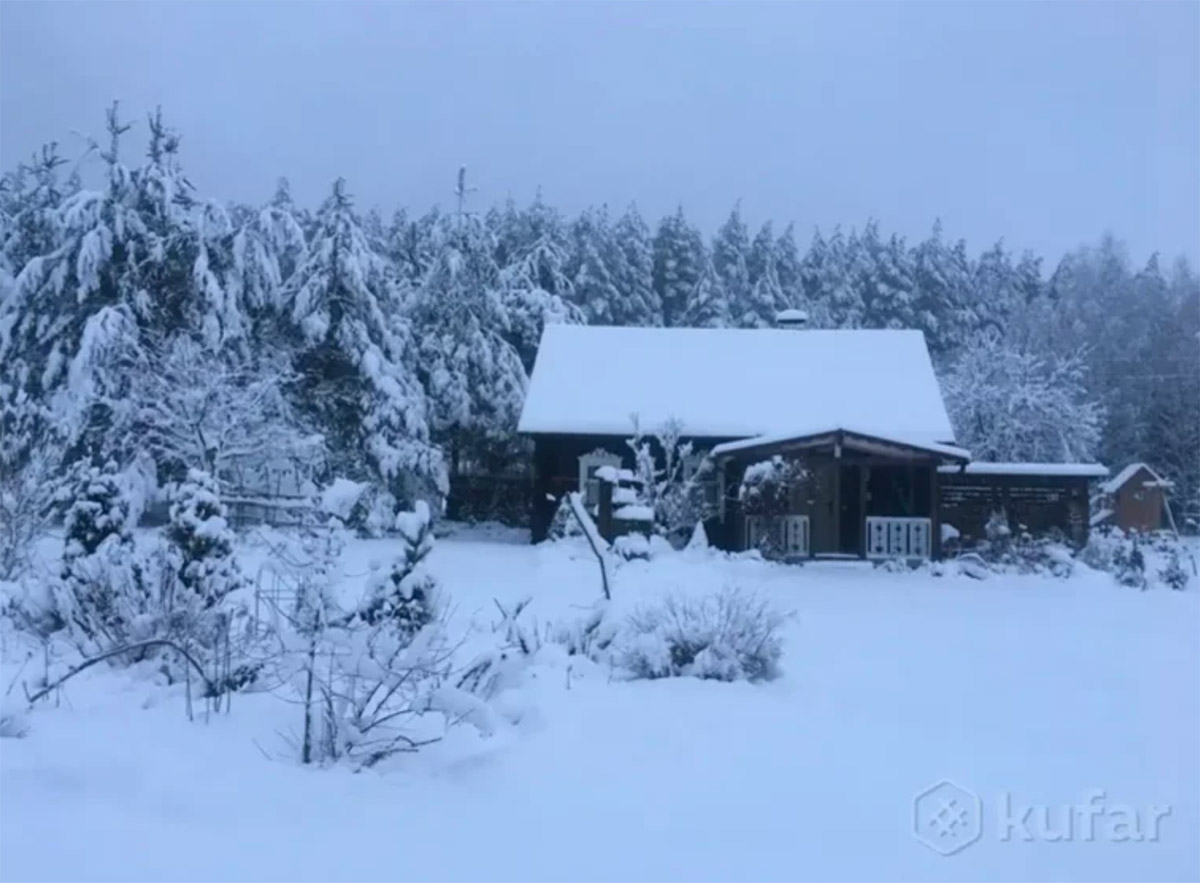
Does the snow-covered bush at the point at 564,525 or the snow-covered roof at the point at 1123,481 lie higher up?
the snow-covered roof at the point at 1123,481

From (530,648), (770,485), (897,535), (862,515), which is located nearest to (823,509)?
(862,515)

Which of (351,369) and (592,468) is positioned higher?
(351,369)

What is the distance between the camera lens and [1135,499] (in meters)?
25.7


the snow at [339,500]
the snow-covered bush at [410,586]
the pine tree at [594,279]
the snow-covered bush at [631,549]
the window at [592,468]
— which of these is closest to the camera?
the snow at [339,500]

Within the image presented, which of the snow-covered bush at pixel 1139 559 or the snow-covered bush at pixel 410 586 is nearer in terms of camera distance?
the snow-covered bush at pixel 410 586

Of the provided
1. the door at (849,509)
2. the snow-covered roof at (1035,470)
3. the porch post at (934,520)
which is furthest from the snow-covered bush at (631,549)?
the snow-covered roof at (1035,470)

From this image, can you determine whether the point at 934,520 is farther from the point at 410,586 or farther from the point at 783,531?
the point at 410,586

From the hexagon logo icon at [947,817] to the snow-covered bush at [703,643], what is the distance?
2249 millimetres

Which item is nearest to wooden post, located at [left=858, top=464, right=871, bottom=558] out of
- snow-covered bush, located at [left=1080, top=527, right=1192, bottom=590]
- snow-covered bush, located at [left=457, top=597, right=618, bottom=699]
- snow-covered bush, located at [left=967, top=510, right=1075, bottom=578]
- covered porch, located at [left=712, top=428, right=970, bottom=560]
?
covered porch, located at [left=712, top=428, right=970, bottom=560]

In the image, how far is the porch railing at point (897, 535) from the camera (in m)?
18.5

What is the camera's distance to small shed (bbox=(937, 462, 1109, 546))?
19.0 metres

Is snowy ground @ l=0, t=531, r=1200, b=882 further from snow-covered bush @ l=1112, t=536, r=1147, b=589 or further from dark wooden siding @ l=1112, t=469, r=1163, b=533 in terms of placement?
dark wooden siding @ l=1112, t=469, r=1163, b=533

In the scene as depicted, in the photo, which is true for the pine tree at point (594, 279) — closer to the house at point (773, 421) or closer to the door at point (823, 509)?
the house at point (773, 421)

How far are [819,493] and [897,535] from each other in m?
1.52
